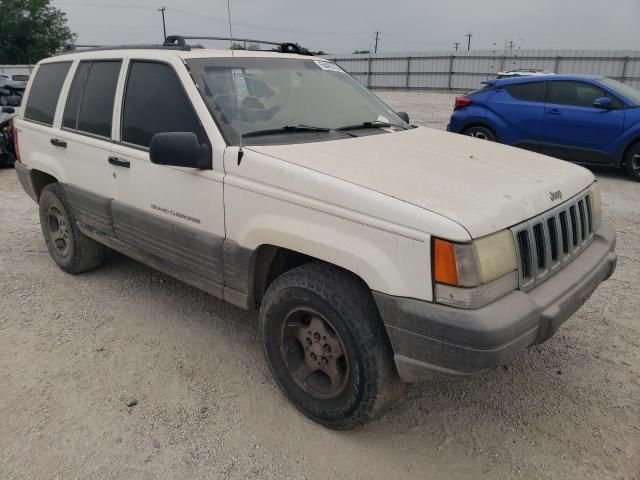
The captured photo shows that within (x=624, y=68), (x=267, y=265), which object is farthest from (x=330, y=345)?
(x=624, y=68)

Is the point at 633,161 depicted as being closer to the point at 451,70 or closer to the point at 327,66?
the point at 327,66

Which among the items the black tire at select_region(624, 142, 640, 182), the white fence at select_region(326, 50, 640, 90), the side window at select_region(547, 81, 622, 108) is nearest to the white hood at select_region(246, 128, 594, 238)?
the black tire at select_region(624, 142, 640, 182)

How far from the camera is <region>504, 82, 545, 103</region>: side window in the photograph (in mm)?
8836

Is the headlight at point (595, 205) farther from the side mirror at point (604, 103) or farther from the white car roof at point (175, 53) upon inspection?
the side mirror at point (604, 103)

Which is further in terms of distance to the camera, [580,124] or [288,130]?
[580,124]

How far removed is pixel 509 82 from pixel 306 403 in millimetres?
8219

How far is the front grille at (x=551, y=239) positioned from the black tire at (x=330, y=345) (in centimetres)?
73

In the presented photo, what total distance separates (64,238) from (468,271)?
3.86 meters

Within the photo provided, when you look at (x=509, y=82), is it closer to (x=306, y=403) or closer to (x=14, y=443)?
(x=306, y=403)

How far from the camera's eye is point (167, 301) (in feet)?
13.8

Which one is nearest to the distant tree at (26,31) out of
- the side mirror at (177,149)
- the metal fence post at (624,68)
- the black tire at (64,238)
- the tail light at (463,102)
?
the metal fence post at (624,68)

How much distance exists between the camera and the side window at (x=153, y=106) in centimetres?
313

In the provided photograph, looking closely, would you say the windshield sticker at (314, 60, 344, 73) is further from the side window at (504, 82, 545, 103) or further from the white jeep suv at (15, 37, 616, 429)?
the side window at (504, 82, 545, 103)

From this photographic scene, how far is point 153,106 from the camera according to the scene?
133 inches
